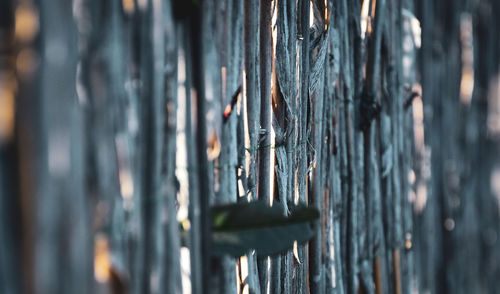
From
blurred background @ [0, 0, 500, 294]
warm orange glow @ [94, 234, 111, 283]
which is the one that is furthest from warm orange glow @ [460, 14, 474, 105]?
warm orange glow @ [94, 234, 111, 283]

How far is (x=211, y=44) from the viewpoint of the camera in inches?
40.2

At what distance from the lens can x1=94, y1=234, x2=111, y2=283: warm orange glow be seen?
0.80m

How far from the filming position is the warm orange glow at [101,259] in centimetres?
80

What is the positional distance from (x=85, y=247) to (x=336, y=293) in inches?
45.8

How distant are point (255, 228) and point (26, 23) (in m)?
A: 0.58

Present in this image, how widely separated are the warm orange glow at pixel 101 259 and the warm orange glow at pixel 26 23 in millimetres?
291

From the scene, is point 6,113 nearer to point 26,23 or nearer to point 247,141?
point 26,23

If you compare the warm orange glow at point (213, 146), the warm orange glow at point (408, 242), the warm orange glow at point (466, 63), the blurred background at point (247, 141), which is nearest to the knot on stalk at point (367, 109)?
the blurred background at point (247, 141)

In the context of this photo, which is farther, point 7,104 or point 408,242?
point 408,242

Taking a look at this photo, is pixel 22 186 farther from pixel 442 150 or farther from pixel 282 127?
pixel 442 150

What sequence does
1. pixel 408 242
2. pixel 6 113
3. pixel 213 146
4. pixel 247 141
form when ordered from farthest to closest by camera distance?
pixel 408 242 < pixel 247 141 < pixel 213 146 < pixel 6 113

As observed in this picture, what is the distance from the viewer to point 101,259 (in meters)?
0.81

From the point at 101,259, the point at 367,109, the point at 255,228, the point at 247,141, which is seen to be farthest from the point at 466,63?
the point at 101,259

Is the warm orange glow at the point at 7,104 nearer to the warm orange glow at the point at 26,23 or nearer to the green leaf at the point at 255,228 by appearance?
the warm orange glow at the point at 26,23
